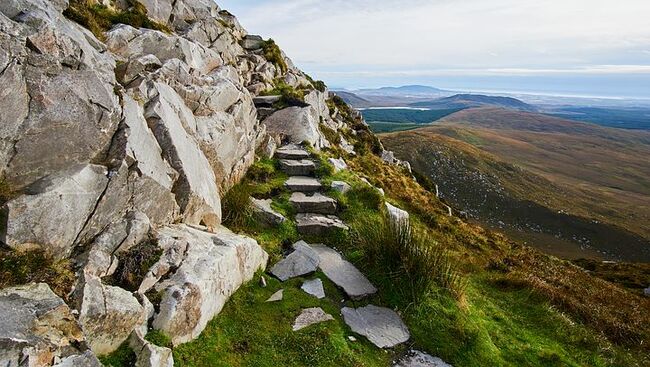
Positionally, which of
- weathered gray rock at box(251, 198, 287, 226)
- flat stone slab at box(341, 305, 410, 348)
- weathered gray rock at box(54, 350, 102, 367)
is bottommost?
flat stone slab at box(341, 305, 410, 348)

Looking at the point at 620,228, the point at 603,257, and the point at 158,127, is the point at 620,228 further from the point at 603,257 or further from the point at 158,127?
the point at 158,127

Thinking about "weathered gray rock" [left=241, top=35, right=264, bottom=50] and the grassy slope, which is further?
"weathered gray rock" [left=241, top=35, right=264, bottom=50]

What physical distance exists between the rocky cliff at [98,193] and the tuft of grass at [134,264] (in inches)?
3.6

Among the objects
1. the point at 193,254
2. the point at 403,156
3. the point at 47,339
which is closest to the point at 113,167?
the point at 193,254

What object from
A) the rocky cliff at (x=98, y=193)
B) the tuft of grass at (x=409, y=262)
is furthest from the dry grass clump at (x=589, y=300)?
the rocky cliff at (x=98, y=193)

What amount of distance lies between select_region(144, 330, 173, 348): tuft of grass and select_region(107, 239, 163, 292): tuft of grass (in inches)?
33.7

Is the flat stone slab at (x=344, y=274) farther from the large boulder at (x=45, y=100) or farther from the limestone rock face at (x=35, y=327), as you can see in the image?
the limestone rock face at (x=35, y=327)

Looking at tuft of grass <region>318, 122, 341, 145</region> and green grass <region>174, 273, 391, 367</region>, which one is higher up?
tuft of grass <region>318, 122, 341, 145</region>

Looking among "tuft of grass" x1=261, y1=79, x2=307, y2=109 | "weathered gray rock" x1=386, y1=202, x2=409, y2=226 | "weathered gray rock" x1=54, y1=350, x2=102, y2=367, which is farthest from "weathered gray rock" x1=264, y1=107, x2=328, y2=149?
"weathered gray rock" x1=54, y1=350, x2=102, y2=367

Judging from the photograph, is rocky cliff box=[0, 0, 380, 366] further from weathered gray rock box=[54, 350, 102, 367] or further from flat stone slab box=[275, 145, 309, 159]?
flat stone slab box=[275, 145, 309, 159]

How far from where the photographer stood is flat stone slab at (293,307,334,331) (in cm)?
919

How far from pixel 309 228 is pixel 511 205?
97.7 m

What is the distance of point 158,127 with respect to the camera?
977 cm

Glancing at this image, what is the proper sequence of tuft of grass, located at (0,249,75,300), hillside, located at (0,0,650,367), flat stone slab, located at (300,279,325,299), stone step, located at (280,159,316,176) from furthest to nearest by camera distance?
stone step, located at (280,159,316,176), flat stone slab, located at (300,279,325,299), hillside, located at (0,0,650,367), tuft of grass, located at (0,249,75,300)
